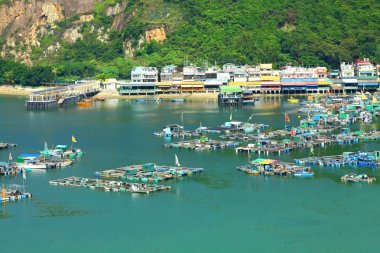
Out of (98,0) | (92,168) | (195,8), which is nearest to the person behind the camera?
(92,168)

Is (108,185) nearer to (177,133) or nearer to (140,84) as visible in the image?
(177,133)

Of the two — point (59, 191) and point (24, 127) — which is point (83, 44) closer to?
point (24, 127)

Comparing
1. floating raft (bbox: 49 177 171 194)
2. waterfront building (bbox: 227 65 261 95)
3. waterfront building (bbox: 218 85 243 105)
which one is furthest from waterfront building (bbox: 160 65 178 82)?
floating raft (bbox: 49 177 171 194)

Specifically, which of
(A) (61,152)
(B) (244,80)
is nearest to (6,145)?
(A) (61,152)

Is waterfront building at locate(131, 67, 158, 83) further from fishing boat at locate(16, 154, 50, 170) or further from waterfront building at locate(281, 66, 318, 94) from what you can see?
fishing boat at locate(16, 154, 50, 170)

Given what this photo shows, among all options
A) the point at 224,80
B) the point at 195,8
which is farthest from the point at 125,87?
the point at 195,8

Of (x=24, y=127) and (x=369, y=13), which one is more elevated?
(x=369, y=13)

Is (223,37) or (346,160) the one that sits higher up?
(223,37)

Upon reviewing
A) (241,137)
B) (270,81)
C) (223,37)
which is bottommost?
(241,137)
